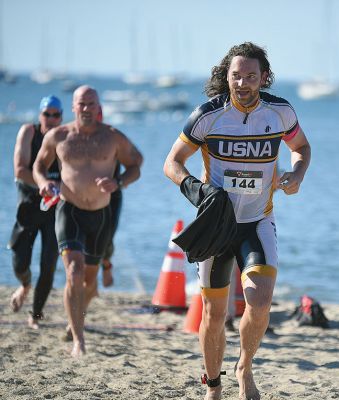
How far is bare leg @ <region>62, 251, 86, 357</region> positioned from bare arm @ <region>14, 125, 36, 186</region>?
4.62 feet

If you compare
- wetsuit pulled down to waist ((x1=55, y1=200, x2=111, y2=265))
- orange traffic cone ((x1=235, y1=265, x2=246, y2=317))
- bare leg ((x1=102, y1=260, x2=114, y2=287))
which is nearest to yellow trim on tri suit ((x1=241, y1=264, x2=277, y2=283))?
wetsuit pulled down to waist ((x1=55, y1=200, x2=111, y2=265))

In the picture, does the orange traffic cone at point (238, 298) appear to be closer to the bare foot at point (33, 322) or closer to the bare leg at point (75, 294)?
the bare foot at point (33, 322)

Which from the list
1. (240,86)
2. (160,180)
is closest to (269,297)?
(240,86)

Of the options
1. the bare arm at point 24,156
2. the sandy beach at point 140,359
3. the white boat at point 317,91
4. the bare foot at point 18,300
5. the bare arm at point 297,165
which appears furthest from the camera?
the white boat at point 317,91

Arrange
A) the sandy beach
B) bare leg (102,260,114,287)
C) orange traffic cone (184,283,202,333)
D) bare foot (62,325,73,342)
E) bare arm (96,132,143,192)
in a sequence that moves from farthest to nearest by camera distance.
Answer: bare leg (102,260,114,287), orange traffic cone (184,283,202,333), bare foot (62,325,73,342), bare arm (96,132,143,192), the sandy beach

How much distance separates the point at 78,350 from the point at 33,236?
1776mm

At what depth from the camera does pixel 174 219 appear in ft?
71.2

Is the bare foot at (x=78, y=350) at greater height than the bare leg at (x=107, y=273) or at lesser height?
lesser

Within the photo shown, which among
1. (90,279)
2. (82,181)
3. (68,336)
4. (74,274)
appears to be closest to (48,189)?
(82,181)

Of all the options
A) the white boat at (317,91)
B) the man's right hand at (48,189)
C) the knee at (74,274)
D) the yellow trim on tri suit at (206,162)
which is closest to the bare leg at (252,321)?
the yellow trim on tri suit at (206,162)

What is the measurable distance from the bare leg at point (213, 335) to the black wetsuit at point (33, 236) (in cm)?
301

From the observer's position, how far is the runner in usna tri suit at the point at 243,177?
19.4ft

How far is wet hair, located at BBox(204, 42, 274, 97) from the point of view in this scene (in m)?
6.03

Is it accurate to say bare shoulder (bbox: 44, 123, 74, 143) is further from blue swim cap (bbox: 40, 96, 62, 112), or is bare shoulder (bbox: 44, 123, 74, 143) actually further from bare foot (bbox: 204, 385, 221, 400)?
bare foot (bbox: 204, 385, 221, 400)
